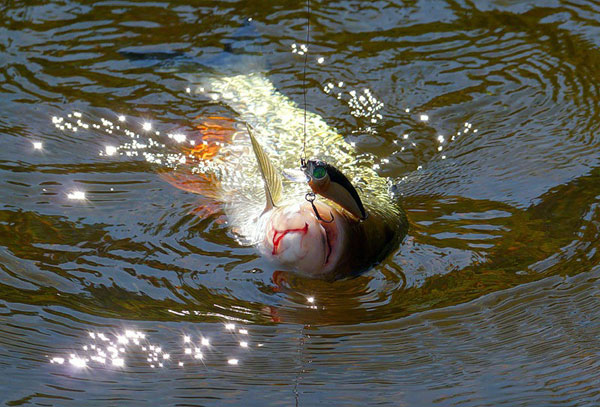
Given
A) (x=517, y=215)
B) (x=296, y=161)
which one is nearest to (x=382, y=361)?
(x=517, y=215)

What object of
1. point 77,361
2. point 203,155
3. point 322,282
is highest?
point 203,155

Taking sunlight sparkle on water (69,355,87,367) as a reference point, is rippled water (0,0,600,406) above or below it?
above

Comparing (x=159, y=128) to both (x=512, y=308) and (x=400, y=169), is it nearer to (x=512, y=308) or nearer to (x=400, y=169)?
(x=400, y=169)

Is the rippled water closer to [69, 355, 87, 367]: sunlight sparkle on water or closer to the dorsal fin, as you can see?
[69, 355, 87, 367]: sunlight sparkle on water

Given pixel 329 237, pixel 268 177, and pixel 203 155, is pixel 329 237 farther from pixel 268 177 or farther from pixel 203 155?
pixel 203 155

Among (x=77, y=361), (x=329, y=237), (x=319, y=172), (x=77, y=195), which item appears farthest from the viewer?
(x=77, y=195)

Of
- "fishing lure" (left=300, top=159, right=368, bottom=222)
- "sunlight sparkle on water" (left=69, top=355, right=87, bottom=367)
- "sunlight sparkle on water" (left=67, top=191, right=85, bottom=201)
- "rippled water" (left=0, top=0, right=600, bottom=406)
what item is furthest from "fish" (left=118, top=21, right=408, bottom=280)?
"sunlight sparkle on water" (left=69, top=355, right=87, bottom=367)

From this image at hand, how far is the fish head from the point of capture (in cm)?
309

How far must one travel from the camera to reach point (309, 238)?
312 cm

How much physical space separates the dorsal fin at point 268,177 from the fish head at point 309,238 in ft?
0.75

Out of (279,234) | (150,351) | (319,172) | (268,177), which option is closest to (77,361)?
(150,351)

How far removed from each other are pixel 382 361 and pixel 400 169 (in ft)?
6.08

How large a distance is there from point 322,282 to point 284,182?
927mm

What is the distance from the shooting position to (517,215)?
12.7ft
